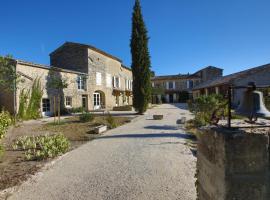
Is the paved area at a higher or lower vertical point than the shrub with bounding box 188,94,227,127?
lower

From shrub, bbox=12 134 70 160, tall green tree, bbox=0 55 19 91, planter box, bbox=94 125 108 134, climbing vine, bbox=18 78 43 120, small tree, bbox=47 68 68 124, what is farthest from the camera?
small tree, bbox=47 68 68 124

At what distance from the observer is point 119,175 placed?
5.54m

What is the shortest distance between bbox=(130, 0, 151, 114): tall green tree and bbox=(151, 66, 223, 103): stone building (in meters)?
31.1

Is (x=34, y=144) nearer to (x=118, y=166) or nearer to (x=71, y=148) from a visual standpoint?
(x=71, y=148)

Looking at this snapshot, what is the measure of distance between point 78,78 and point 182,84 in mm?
33954

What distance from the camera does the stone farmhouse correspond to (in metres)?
19.9

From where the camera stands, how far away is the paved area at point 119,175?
14.8 ft

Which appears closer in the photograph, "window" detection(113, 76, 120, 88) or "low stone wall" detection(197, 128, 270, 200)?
"low stone wall" detection(197, 128, 270, 200)

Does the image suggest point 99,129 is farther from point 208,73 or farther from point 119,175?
point 208,73

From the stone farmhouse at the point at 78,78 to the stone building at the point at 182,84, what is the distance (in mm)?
20732

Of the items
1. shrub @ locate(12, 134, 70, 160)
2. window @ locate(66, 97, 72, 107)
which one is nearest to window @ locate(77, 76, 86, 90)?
window @ locate(66, 97, 72, 107)

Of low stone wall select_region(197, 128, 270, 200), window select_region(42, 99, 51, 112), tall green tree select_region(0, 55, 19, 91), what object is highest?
tall green tree select_region(0, 55, 19, 91)

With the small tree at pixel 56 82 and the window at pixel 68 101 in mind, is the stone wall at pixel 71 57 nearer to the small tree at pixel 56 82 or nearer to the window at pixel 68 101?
the window at pixel 68 101

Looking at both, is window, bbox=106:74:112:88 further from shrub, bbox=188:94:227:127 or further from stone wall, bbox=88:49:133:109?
shrub, bbox=188:94:227:127
